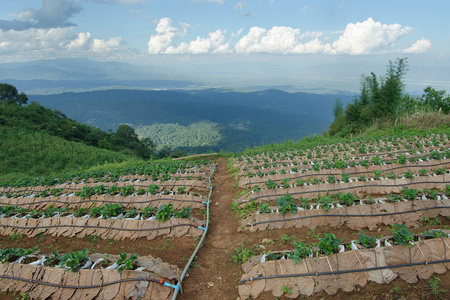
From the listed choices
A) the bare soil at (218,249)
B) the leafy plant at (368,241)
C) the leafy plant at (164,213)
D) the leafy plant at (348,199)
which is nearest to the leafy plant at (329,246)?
the leafy plant at (368,241)

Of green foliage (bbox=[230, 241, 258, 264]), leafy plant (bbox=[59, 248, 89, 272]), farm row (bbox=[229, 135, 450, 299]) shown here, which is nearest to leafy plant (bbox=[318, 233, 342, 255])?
farm row (bbox=[229, 135, 450, 299])

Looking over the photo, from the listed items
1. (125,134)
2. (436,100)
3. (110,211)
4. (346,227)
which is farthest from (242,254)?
(125,134)

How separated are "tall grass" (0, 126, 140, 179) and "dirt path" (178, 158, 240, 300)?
16006 millimetres

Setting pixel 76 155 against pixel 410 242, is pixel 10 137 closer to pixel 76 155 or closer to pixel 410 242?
pixel 76 155

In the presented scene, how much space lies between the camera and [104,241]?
6715 millimetres

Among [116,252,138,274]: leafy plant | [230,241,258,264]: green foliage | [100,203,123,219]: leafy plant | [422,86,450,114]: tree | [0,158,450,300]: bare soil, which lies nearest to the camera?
[0,158,450,300]: bare soil

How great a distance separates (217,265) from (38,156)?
24.5 meters

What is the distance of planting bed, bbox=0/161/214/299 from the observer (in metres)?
4.60

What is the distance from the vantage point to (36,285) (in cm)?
493

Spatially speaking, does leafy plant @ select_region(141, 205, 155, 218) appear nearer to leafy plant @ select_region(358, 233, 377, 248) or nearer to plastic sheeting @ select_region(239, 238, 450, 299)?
plastic sheeting @ select_region(239, 238, 450, 299)

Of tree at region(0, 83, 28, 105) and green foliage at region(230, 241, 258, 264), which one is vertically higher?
tree at region(0, 83, 28, 105)

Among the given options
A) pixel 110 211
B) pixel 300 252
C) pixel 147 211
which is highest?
pixel 300 252

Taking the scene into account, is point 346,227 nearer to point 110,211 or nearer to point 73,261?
point 73,261

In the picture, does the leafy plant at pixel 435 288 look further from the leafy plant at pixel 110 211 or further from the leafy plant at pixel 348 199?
the leafy plant at pixel 110 211
